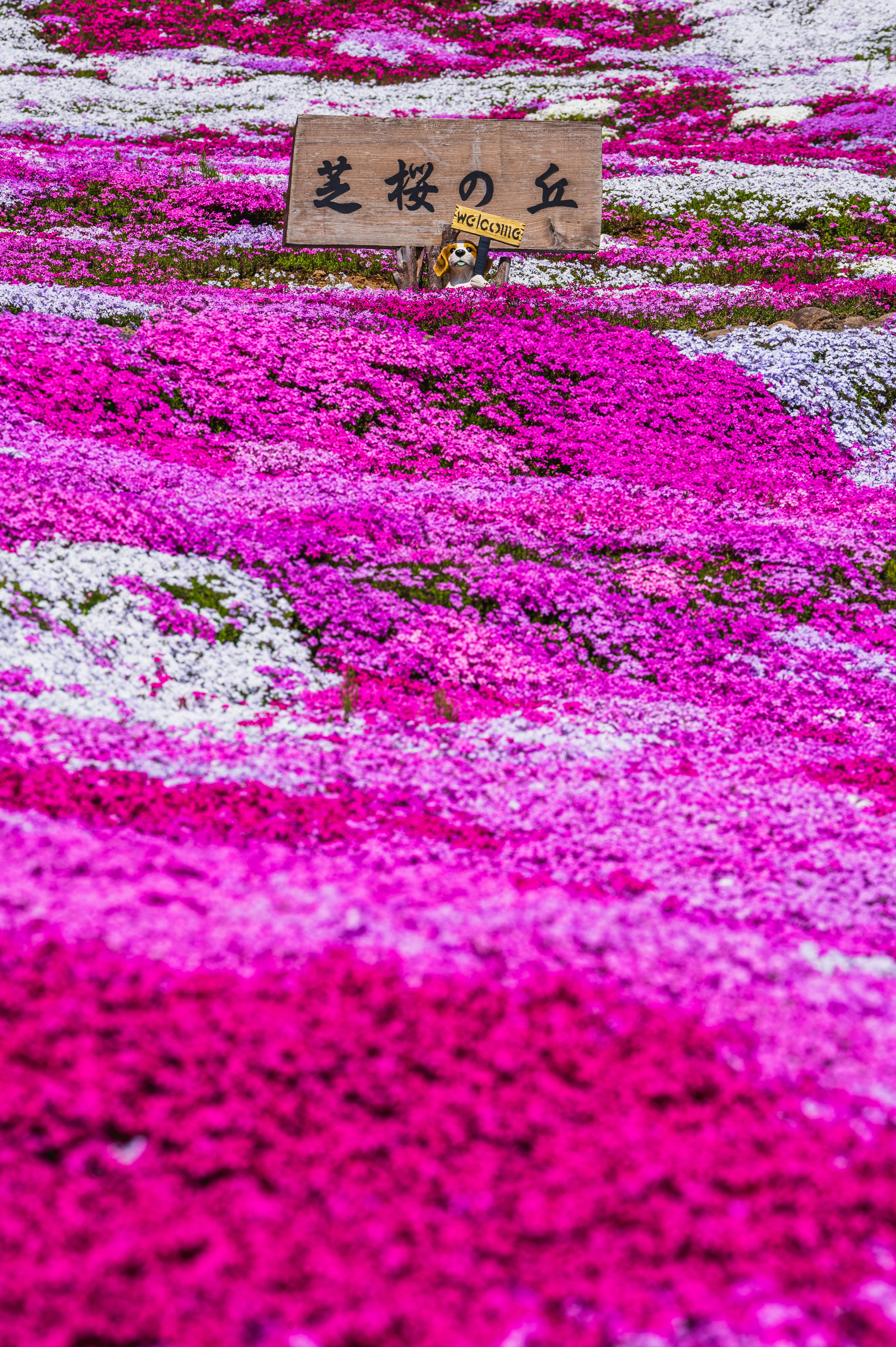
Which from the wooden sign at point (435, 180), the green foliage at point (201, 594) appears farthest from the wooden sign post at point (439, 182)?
the green foliage at point (201, 594)

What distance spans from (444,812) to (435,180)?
59.6 ft

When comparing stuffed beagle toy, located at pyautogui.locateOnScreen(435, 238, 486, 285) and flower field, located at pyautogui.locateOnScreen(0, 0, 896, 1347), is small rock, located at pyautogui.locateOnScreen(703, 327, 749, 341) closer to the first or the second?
flower field, located at pyautogui.locateOnScreen(0, 0, 896, 1347)

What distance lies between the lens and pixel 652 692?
1015 centimetres

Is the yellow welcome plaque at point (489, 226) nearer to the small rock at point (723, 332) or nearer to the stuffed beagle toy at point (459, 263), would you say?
the stuffed beagle toy at point (459, 263)

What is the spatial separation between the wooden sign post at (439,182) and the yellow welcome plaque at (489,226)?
0.11 ft

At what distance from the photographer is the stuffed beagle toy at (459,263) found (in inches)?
866

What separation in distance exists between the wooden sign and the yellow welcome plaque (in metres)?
0.05

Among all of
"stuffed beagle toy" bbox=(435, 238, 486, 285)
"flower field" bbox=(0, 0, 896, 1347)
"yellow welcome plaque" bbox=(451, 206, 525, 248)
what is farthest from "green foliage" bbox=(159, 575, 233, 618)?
"stuffed beagle toy" bbox=(435, 238, 486, 285)

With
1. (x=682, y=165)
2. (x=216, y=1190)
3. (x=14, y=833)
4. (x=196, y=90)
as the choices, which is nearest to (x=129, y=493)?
(x=14, y=833)

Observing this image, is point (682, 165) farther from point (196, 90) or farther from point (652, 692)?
point (652, 692)

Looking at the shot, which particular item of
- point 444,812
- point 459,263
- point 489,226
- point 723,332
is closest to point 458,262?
point 459,263

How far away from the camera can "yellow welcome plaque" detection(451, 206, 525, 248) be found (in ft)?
63.5

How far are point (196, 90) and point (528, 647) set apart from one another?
54.1m

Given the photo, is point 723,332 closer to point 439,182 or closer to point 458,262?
point 458,262
